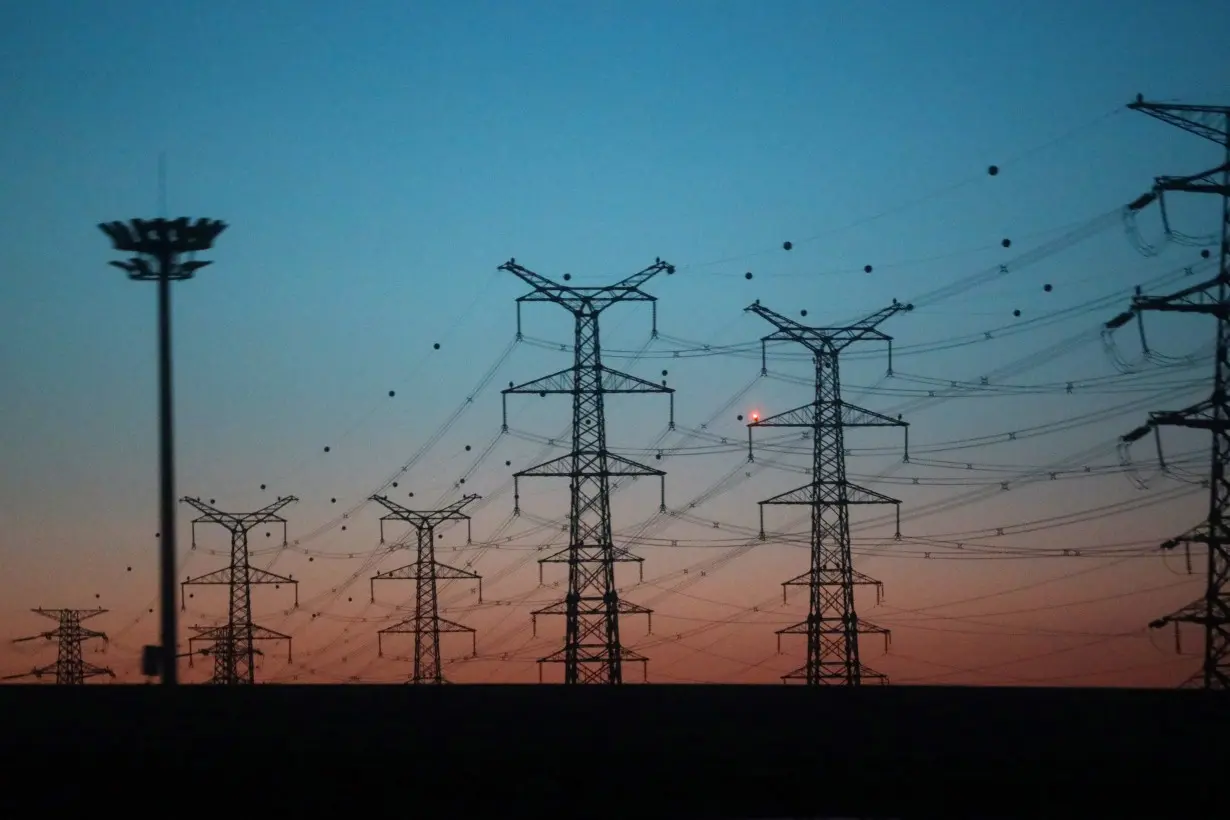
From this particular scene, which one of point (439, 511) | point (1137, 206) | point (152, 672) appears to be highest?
point (1137, 206)

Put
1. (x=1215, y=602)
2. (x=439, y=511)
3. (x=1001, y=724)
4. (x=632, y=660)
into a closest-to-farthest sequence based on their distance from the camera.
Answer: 1. (x=1001, y=724)
2. (x=1215, y=602)
3. (x=632, y=660)
4. (x=439, y=511)

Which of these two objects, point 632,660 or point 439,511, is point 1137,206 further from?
point 439,511

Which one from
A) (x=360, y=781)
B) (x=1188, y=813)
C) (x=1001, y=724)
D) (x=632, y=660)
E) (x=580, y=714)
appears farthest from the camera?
(x=632, y=660)

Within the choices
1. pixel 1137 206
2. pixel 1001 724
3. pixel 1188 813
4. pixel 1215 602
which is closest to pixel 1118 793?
pixel 1188 813

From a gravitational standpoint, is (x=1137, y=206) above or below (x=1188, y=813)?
above
